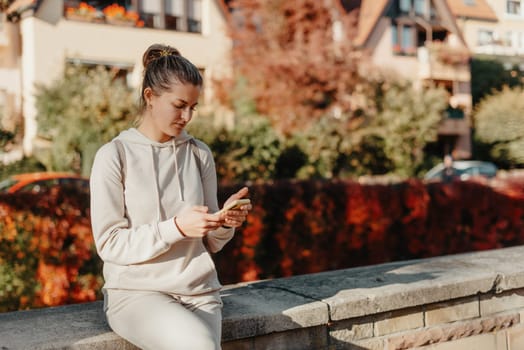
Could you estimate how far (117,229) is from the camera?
270 cm

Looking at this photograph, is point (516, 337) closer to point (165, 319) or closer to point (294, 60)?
point (165, 319)

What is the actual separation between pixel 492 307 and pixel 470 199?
174 inches

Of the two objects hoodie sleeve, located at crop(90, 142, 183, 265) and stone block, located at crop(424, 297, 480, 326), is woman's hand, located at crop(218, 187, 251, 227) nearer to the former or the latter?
hoodie sleeve, located at crop(90, 142, 183, 265)

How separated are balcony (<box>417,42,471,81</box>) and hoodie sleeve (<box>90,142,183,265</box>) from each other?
103ft

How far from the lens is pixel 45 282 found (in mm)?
5777

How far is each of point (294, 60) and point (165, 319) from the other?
19606 mm

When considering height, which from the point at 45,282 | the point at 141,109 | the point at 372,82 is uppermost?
the point at 372,82

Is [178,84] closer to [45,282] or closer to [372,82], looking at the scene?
[45,282]

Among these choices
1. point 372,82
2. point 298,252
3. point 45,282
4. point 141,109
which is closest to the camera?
point 141,109

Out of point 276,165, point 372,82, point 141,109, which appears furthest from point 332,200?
point 372,82

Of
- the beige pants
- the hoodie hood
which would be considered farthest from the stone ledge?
the hoodie hood

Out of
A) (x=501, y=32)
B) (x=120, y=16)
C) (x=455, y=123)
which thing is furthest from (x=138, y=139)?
(x=501, y=32)

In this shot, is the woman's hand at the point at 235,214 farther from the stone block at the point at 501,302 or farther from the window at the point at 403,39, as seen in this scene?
the window at the point at 403,39

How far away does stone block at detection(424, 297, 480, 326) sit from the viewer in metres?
3.66
